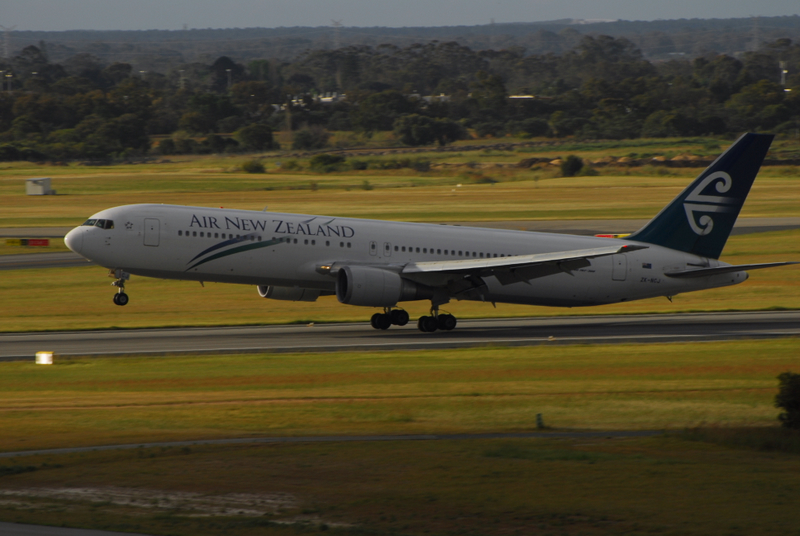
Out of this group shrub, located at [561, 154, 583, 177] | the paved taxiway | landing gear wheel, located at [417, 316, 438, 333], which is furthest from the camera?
shrub, located at [561, 154, 583, 177]

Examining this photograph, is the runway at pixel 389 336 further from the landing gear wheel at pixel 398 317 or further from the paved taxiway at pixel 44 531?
the paved taxiway at pixel 44 531

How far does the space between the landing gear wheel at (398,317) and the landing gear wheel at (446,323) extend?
1.73m

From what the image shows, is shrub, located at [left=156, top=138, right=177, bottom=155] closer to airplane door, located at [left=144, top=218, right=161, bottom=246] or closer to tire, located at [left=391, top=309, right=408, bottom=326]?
tire, located at [left=391, top=309, right=408, bottom=326]

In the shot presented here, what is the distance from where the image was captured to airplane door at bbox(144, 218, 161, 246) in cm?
4106

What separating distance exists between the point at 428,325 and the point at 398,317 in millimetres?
1779

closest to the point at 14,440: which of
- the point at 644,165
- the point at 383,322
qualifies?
the point at 383,322

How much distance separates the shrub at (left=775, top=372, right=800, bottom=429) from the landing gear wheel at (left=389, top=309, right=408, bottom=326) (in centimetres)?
2219

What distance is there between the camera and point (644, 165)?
162m

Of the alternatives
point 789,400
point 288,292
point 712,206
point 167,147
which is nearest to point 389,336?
point 288,292

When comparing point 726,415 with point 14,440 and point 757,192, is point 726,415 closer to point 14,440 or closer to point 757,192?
point 14,440

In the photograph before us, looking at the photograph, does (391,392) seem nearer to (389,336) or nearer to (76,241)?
(389,336)

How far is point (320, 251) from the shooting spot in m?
42.3

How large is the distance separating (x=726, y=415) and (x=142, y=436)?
1615cm

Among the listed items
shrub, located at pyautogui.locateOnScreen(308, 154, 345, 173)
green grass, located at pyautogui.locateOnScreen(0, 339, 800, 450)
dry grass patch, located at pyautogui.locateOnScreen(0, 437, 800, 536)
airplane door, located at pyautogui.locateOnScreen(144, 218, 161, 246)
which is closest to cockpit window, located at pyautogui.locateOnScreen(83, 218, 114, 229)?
airplane door, located at pyautogui.locateOnScreen(144, 218, 161, 246)
